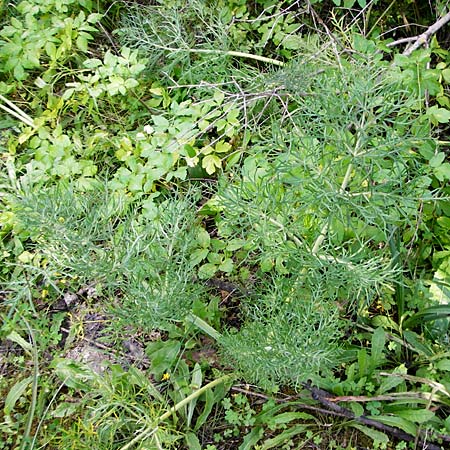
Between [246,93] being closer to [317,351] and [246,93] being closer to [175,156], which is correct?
[175,156]

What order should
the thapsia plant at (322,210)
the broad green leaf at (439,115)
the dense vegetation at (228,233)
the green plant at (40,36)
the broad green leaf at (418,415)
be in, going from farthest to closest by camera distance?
the green plant at (40,36), the broad green leaf at (439,115), the broad green leaf at (418,415), the dense vegetation at (228,233), the thapsia plant at (322,210)

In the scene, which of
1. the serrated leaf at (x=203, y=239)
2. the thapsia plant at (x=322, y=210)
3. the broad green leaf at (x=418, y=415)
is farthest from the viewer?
the serrated leaf at (x=203, y=239)

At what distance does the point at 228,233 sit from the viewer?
2268mm

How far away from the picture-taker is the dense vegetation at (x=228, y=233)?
1.94m

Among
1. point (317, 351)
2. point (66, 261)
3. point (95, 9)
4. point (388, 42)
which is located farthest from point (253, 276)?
point (95, 9)

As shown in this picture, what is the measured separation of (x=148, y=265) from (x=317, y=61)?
1207mm

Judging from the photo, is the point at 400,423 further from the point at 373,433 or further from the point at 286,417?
the point at 286,417

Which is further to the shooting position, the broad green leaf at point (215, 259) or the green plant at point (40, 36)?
the green plant at point (40, 36)

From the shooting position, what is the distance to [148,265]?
2.08 metres

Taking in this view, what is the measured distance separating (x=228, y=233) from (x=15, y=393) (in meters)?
1.17

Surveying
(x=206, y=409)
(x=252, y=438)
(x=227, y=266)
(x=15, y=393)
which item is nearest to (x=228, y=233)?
(x=227, y=266)

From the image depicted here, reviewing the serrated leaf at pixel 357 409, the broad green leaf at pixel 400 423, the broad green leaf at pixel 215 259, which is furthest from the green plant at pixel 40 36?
the broad green leaf at pixel 400 423

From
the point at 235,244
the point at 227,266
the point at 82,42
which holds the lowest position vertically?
the point at 227,266

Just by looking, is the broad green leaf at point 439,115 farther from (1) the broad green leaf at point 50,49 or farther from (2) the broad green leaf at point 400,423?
(1) the broad green leaf at point 50,49
